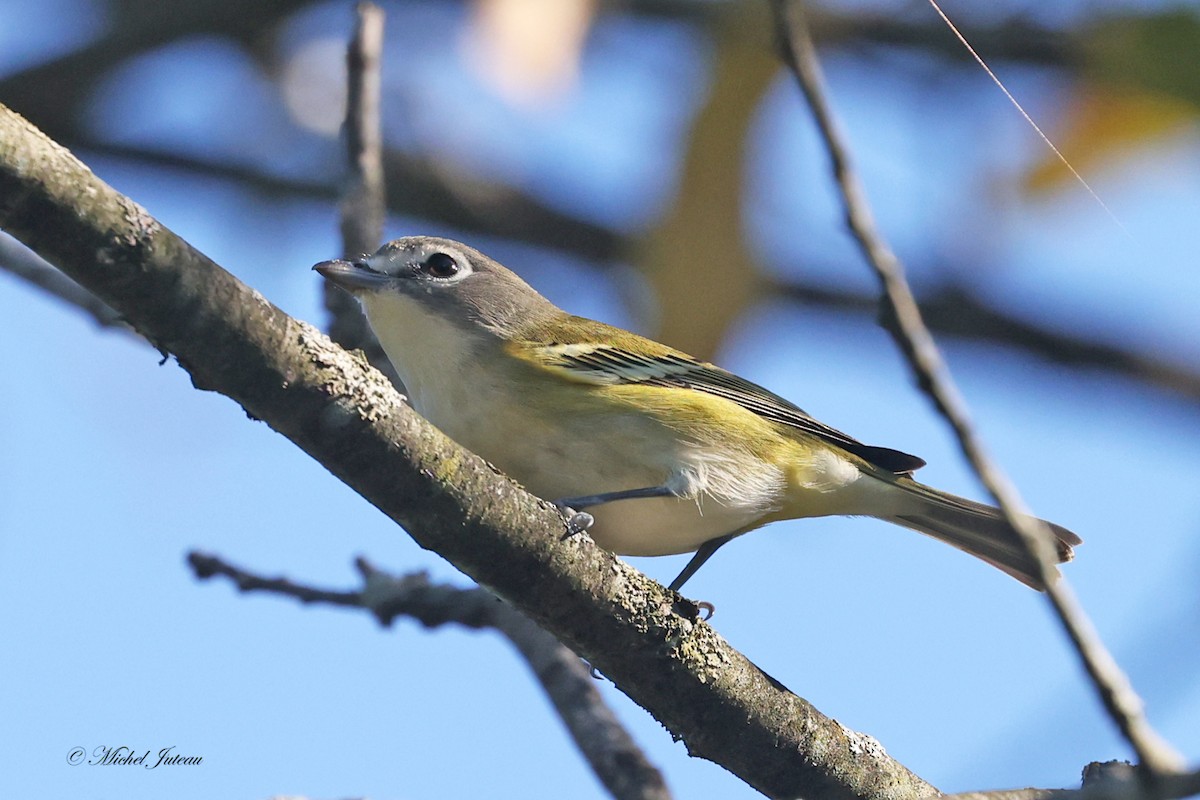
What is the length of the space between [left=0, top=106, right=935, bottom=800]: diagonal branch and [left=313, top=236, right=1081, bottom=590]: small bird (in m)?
0.61

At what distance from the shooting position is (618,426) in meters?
4.09

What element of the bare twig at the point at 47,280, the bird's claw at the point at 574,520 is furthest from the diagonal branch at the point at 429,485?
the bare twig at the point at 47,280

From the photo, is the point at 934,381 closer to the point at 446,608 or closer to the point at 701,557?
the point at 701,557

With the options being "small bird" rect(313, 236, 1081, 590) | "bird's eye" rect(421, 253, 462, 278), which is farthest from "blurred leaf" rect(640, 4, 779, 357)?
"bird's eye" rect(421, 253, 462, 278)

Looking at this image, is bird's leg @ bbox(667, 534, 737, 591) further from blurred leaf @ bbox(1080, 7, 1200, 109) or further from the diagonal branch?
blurred leaf @ bbox(1080, 7, 1200, 109)

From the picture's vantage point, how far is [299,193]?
653 cm

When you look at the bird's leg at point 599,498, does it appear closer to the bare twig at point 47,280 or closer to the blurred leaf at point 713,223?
the blurred leaf at point 713,223

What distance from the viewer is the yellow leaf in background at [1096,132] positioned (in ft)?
10.2

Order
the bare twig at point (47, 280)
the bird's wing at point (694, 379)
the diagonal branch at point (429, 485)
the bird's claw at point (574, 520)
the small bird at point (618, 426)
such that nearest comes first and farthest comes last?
the diagonal branch at point (429, 485) < the bird's claw at point (574, 520) < the small bird at point (618, 426) < the bird's wing at point (694, 379) < the bare twig at point (47, 280)

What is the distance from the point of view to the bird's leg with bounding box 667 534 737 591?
446cm

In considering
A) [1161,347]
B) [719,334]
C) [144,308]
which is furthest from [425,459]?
[1161,347]

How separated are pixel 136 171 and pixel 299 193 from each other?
0.81 m

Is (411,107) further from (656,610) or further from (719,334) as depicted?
(656,610)

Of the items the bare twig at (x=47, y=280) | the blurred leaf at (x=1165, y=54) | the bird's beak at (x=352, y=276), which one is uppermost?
the bird's beak at (x=352, y=276)
